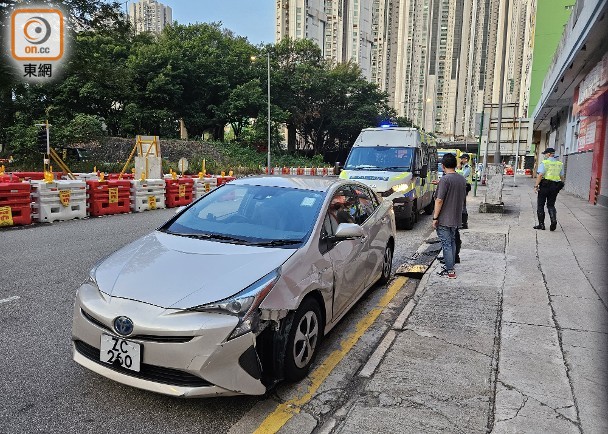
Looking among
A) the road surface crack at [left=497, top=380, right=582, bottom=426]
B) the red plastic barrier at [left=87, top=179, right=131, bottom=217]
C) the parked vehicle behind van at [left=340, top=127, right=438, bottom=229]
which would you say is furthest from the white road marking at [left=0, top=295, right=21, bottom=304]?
the red plastic barrier at [left=87, top=179, right=131, bottom=217]

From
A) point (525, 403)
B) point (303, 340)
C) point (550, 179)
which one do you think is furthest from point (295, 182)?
point (550, 179)

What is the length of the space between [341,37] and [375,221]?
88.6 meters

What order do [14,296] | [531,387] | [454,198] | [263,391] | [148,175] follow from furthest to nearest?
[148,175]
[454,198]
[14,296]
[531,387]
[263,391]

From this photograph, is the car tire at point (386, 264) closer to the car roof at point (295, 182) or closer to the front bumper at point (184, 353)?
the car roof at point (295, 182)

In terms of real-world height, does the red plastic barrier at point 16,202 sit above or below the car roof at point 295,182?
below

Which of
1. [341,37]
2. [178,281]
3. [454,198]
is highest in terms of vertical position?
[341,37]

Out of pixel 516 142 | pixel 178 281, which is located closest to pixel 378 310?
pixel 178 281

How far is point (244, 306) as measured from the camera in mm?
2873

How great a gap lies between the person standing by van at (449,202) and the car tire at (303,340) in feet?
10.4

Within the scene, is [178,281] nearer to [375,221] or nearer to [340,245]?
[340,245]

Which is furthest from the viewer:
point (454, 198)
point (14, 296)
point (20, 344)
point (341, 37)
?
point (341, 37)

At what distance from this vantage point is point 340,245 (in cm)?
417

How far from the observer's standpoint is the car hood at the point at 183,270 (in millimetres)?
2910

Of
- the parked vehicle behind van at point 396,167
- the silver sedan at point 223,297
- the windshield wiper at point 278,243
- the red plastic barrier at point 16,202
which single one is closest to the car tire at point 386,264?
the silver sedan at point 223,297
